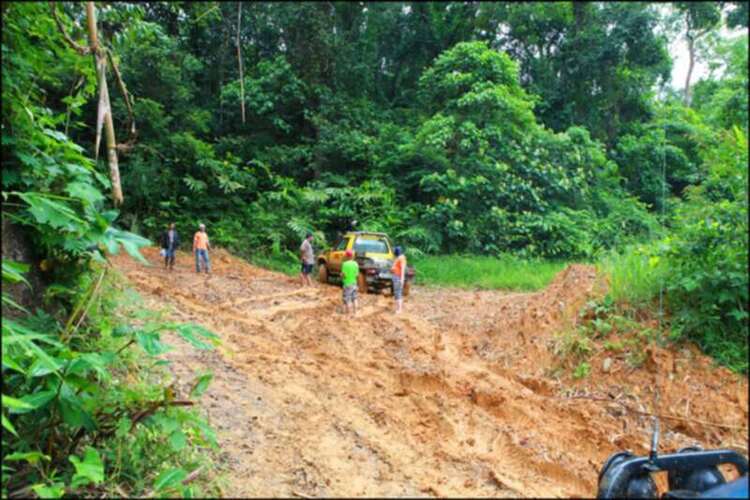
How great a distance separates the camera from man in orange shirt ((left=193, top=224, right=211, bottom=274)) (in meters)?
8.92

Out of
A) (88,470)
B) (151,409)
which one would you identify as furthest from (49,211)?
(88,470)

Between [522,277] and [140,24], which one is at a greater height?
[140,24]

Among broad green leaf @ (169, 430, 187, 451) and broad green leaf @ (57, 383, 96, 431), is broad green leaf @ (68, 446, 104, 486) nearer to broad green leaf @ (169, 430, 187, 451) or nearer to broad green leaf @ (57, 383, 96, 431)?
broad green leaf @ (57, 383, 96, 431)

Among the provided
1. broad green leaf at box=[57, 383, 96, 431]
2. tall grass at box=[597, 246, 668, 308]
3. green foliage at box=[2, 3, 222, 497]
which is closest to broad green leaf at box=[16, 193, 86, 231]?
green foliage at box=[2, 3, 222, 497]

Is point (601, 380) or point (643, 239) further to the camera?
point (601, 380)

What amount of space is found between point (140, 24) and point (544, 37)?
98.0 inches

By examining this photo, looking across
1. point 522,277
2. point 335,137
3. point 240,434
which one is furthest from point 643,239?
point 240,434

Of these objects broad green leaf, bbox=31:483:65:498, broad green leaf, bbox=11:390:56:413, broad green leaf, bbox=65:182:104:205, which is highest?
broad green leaf, bbox=65:182:104:205

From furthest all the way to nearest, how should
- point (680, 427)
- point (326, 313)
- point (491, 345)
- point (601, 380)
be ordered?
point (326, 313), point (491, 345), point (601, 380), point (680, 427)

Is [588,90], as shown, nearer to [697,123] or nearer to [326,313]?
[697,123]

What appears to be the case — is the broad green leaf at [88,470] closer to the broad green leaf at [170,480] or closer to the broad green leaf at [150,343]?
the broad green leaf at [170,480]

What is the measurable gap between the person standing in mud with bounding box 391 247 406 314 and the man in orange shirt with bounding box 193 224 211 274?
309 cm

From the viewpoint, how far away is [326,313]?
33.6ft

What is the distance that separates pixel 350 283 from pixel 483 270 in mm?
4848
